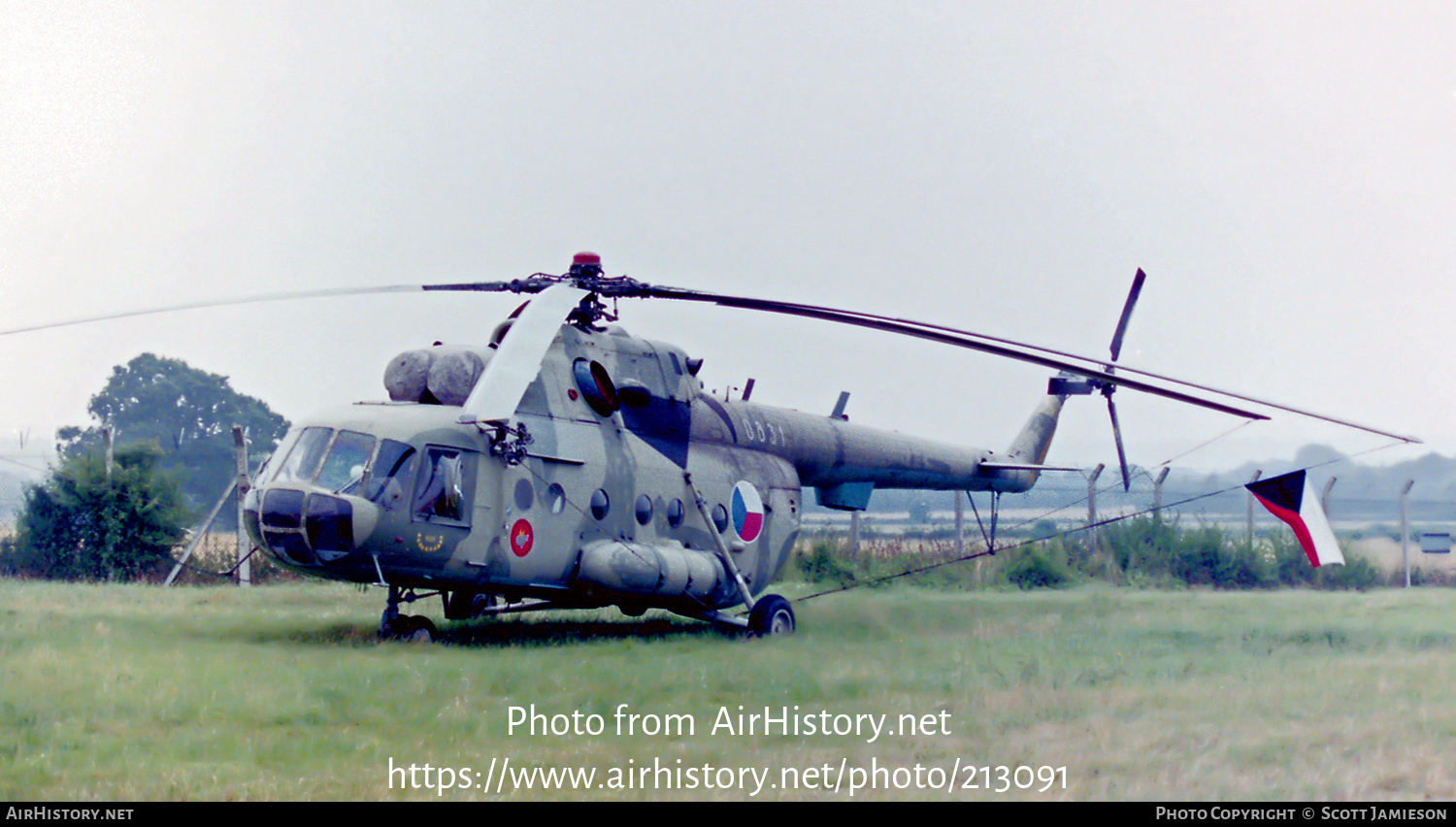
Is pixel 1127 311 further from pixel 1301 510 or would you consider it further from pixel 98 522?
pixel 98 522

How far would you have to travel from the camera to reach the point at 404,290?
1203 cm

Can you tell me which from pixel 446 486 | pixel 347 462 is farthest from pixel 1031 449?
pixel 347 462

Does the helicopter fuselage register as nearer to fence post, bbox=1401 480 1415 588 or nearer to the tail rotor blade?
the tail rotor blade

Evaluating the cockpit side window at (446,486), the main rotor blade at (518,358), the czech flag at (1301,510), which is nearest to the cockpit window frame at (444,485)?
the cockpit side window at (446,486)

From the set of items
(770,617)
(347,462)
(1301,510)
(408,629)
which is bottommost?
(770,617)

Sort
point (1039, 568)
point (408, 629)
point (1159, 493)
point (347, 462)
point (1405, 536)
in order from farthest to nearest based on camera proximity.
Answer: point (1159, 493) → point (1405, 536) → point (1039, 568) → point (408, 629) → point (347, 462)

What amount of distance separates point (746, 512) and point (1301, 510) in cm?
590

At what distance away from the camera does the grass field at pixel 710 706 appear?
663 centimetres

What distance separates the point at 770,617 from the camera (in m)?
13.8

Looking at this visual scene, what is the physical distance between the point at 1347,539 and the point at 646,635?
17.7 meters

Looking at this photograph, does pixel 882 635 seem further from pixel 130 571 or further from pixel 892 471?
pixel 130 571

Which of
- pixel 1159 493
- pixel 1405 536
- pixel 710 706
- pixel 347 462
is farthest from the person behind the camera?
pixel 1159 493

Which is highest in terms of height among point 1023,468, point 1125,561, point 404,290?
point 404,290
